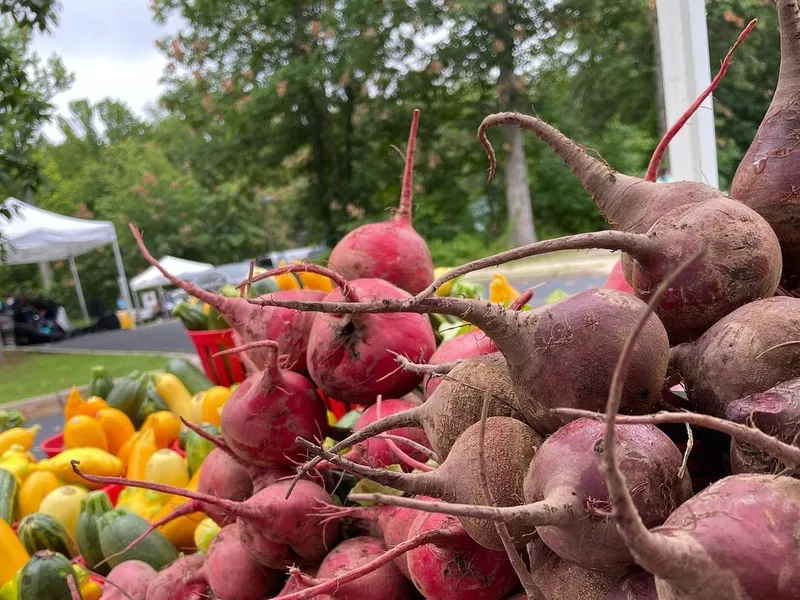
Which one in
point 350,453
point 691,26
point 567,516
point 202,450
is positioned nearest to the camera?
point 567,516

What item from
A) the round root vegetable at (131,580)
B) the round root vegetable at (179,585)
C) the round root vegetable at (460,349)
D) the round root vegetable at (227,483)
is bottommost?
the round root vegetable at (131,580)

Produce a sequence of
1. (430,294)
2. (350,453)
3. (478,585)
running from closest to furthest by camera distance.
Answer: (430,294) → (478,585) → (350,453)

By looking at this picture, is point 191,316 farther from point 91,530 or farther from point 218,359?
point 91,530

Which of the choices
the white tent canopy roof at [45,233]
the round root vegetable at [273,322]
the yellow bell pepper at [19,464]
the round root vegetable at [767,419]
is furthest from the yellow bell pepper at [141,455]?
the white tent canopy roof at [45,233]

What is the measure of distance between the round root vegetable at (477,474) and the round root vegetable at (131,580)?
1.02m

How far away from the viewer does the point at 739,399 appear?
735mm

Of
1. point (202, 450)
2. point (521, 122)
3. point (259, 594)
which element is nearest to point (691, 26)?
point (521, 122)

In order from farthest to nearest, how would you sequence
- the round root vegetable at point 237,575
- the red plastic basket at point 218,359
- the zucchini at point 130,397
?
the zucchini at point 130,397
the red plastic basket at point 218,359
the round root vegetable at point 237,575

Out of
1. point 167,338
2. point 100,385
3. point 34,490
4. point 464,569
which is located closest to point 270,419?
point 464,569

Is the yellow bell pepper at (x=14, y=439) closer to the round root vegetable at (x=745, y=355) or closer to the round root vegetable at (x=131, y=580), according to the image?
the round root vegetable at (x=131, y=580)

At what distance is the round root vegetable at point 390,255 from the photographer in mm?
1632

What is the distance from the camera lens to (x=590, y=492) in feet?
2.18

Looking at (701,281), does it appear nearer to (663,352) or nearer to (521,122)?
(663,352)

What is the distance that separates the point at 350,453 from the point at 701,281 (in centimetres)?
80
